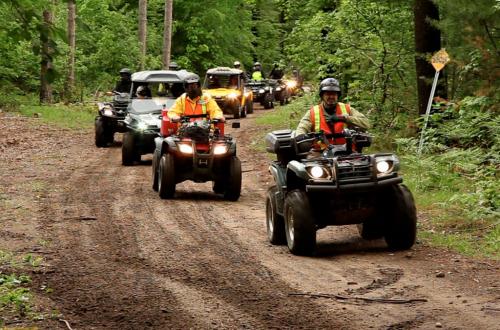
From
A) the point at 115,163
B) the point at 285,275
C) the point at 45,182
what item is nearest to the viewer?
the point at 285,275

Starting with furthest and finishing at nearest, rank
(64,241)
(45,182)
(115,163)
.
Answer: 1. (115,163)
2. (45,182)
3. (64,241)

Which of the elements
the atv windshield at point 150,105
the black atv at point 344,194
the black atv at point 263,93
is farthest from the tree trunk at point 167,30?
the black atv at point 344,194

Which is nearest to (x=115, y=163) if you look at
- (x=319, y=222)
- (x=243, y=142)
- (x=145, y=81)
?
(x=145, y=81)

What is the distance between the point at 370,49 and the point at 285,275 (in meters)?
14.0

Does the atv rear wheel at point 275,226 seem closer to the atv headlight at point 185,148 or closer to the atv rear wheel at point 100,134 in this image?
the atv headlight at point 185,148

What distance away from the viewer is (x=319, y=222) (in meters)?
10.7

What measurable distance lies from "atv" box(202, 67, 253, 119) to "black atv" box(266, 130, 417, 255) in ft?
82.2

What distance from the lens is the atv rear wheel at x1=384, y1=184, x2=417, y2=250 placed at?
33.8 feet

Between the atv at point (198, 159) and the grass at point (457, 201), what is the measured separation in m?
3.00

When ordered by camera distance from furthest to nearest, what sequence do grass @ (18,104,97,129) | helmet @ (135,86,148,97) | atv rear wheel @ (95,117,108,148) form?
grass @ (18,104,97,129)
atv rear wheel @ (95,117,108,148)
helmet @ (135,86,148,97)

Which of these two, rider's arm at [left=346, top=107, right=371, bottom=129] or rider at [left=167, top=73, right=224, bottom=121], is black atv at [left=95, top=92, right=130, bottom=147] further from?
rider's arm at [left=346, top=107, right=371, bottom=129]

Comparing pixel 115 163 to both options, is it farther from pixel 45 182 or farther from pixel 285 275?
pixel 285 275

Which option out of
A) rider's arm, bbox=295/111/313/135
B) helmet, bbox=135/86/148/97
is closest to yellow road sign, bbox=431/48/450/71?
rider's arm, bbox=295/111/313/135

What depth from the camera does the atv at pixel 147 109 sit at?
2072 cm
